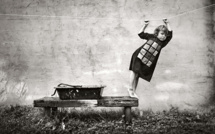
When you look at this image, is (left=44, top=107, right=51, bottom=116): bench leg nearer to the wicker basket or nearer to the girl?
the wicker basket

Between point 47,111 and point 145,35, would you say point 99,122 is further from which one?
point 145,35

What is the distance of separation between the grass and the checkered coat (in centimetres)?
104

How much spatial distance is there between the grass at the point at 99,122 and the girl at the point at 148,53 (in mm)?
848

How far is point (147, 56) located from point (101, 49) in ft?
4.16

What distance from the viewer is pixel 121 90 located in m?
5.12

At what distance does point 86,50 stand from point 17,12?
218 cm

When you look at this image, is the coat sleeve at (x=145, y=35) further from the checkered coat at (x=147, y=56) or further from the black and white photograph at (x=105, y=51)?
the black and white photograph at (x=105, y=51)

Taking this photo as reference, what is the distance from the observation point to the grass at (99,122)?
12.5 feet

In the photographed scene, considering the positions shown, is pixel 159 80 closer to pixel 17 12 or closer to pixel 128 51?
pixel 128 51

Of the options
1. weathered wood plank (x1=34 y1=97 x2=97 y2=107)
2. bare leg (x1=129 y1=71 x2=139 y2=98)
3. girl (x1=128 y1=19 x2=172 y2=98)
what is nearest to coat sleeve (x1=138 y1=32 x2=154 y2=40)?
girl (x1=128 y1=19 x2=172 y2=98)

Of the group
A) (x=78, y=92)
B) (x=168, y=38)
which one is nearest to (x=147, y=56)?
(x=168, y=38)

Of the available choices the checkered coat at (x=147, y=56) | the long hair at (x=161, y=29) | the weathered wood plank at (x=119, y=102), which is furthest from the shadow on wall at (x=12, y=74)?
the long hair at (x=161, y=29)

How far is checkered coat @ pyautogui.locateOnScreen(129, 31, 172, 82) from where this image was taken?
15.6 feet

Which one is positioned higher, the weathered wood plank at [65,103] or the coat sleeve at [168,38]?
the coat sleeve at [168,38]
